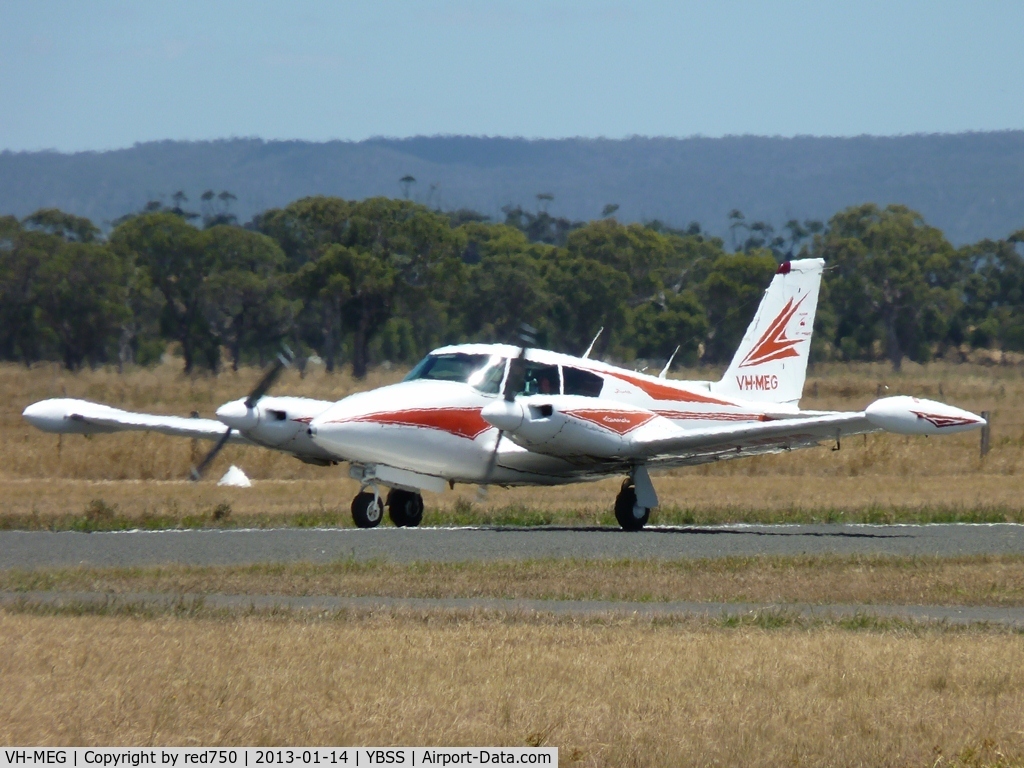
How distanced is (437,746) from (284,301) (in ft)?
229

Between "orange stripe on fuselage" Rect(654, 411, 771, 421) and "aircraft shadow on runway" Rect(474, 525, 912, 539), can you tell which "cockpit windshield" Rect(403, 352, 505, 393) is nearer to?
"aircraft shadow on runway" Rect(474, 525, 912, 539)

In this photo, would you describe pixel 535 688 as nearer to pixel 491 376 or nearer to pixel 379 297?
pixel 491 376

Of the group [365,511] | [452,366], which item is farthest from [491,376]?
[365,511]

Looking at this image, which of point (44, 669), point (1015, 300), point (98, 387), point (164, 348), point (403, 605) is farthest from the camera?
point (1015, 300)

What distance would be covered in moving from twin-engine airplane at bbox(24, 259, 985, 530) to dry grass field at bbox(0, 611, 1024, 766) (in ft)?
32.5

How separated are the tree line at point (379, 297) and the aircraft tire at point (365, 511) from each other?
36.6 metres

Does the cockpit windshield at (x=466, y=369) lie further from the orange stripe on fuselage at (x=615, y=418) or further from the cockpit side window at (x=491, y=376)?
the orange stripe on fuselage at (x=615, y=418)

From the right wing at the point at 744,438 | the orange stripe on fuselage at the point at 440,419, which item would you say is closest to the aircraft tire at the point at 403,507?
the orange stripe on fuselage at the point at 440,419

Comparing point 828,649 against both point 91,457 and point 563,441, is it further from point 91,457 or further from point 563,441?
point 91,457

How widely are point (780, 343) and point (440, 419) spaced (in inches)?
271

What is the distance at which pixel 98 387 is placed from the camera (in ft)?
178

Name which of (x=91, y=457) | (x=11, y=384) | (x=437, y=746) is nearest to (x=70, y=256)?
(x=11, y=384)

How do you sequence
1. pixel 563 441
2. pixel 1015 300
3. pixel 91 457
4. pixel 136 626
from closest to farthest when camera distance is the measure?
pixel 136 626 → pixel 563 441 → pixel 91 457 → pixel 1015 300

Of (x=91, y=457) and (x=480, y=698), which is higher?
(x=480, y=698)
